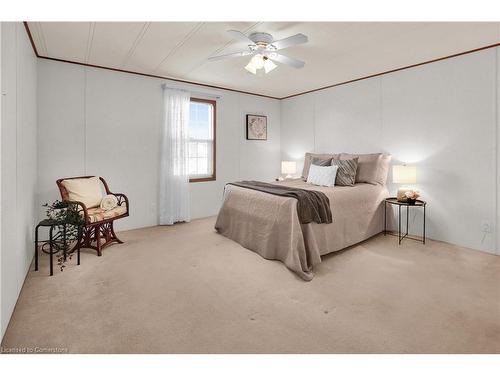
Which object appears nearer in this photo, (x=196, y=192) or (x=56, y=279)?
(x=56, y=279)

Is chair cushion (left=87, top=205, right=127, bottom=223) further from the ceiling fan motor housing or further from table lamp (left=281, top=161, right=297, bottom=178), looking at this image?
table lamp (left=281, top=161, right=297, bottom=178)

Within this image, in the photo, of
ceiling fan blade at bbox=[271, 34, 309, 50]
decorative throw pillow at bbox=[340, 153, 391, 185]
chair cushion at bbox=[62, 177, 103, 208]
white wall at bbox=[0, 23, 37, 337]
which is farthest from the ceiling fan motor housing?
chair cushion at bbox=[62, 177, 103, 208]

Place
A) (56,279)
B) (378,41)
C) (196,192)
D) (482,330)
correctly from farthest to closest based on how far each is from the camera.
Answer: (196,192) < (378,41) < (56,279) < (482,330)

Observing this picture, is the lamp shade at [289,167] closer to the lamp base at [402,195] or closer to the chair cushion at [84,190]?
the lamp base at [402,195]

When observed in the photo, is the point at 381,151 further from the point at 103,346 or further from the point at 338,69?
the point at 103,346

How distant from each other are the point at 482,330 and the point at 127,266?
3036 mm

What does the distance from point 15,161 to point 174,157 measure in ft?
8.34

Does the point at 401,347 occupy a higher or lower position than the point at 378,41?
lower

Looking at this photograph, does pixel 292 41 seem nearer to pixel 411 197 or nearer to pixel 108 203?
pixel 411 197

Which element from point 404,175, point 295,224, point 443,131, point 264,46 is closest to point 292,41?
point 264,46

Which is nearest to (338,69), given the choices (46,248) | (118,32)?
(118,32)

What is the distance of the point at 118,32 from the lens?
9.47 feet

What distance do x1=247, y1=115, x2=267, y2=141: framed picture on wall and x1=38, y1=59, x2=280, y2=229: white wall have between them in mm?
466

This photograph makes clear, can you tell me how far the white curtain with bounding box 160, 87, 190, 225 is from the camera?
15.1 feet
